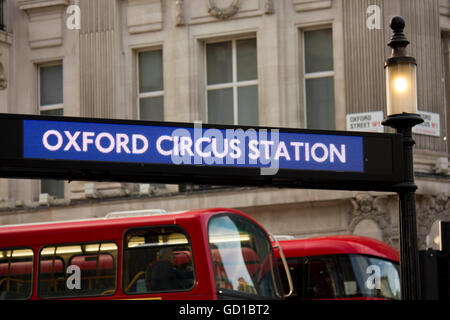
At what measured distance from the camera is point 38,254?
741 inches

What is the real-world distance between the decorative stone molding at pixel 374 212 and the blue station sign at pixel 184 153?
57.6 feet

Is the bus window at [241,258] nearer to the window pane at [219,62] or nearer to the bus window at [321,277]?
the bus window at [321,277]

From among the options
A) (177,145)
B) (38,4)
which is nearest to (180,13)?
(38,4)

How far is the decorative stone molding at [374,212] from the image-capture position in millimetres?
28234

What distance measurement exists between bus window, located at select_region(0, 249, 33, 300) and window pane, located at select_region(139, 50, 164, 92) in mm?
13678

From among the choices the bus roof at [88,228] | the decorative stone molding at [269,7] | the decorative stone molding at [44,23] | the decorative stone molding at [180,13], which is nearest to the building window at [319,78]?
the decorative stone molding at [269,7]

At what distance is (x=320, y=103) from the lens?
98.5 feet

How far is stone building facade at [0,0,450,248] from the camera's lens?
2878 centimetres

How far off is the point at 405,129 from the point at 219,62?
2018cm

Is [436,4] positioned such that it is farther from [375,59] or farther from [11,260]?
[11,260]

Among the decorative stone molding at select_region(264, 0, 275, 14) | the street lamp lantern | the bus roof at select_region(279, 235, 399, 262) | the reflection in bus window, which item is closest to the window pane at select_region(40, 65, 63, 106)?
the decorative stone molding at select_region(264, 0, 275, 14)
